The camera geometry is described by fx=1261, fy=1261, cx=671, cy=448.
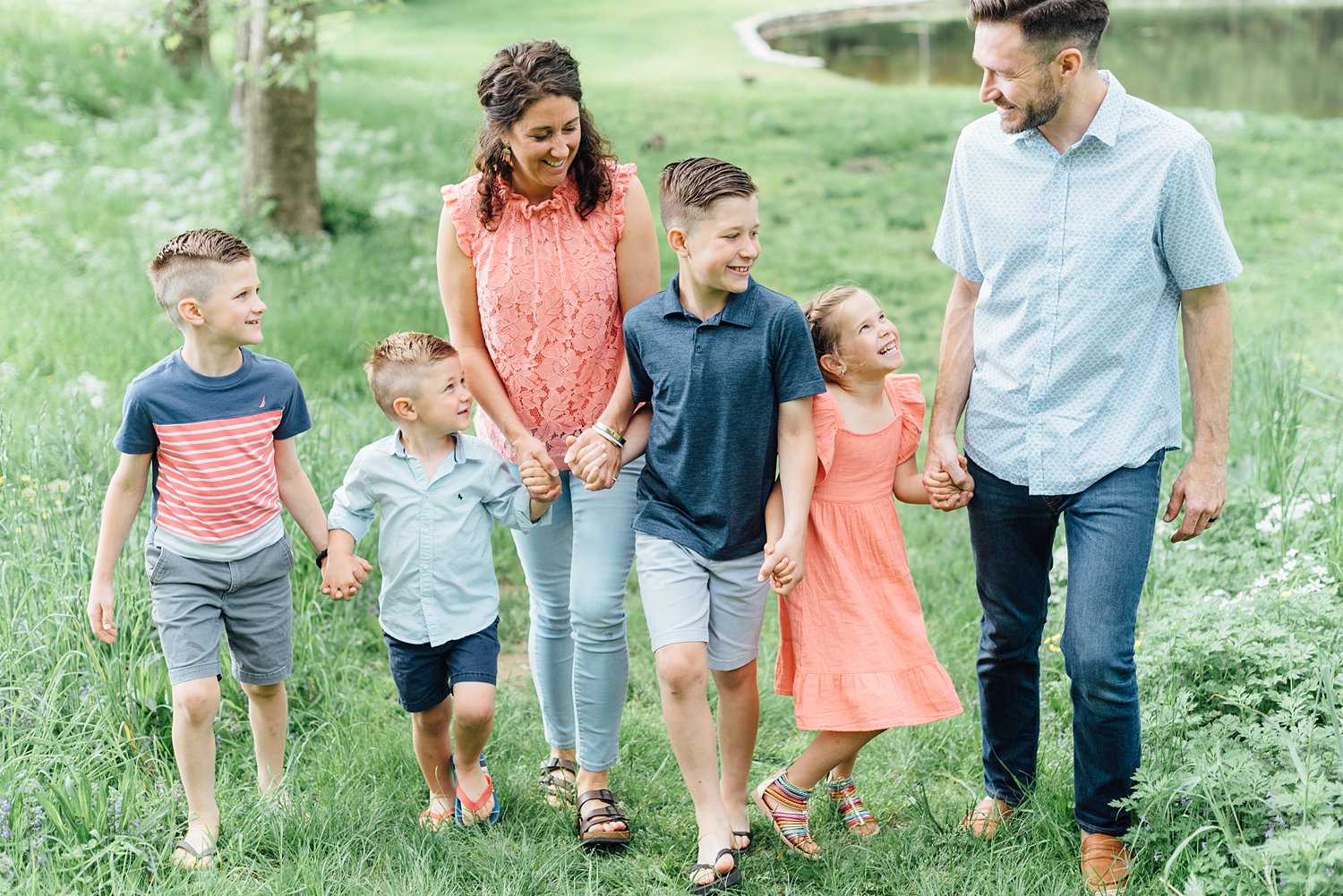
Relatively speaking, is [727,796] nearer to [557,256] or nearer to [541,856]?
[541,856]

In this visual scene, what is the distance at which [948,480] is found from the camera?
10.5 ft

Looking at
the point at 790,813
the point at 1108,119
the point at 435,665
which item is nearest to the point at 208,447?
the point at 435,665

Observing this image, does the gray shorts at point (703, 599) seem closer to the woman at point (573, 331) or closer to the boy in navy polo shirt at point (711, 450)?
the boy in navy polo shirt at point (711, 450)

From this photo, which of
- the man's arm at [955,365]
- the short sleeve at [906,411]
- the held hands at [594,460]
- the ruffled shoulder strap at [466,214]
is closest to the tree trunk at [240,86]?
the ruffled shoulder strap at [466,214]

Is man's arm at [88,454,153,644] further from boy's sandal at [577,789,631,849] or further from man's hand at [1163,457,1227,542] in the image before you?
man's hand at [1163,457,1227,542]

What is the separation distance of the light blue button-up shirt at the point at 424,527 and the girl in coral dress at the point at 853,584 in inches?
31.6

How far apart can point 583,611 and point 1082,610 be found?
127cm

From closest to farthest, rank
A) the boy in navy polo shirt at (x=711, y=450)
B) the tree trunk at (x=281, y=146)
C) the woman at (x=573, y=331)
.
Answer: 1. the boy in navy polo shirt at (x=711, y=450)
2. the woman at (x=573, y=331)
3. the tree trunk at (x=281, y=146)

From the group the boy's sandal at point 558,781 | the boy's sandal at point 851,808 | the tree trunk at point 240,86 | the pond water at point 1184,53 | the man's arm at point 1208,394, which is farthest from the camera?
the pond water at point 1184,53

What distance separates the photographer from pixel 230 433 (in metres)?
3.24

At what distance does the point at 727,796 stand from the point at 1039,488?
46.8 inches

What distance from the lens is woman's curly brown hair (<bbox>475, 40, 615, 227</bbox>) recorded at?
314cm

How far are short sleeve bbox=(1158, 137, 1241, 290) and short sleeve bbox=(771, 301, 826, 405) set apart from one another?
0.86 m

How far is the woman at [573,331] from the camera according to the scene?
11.0 ft
